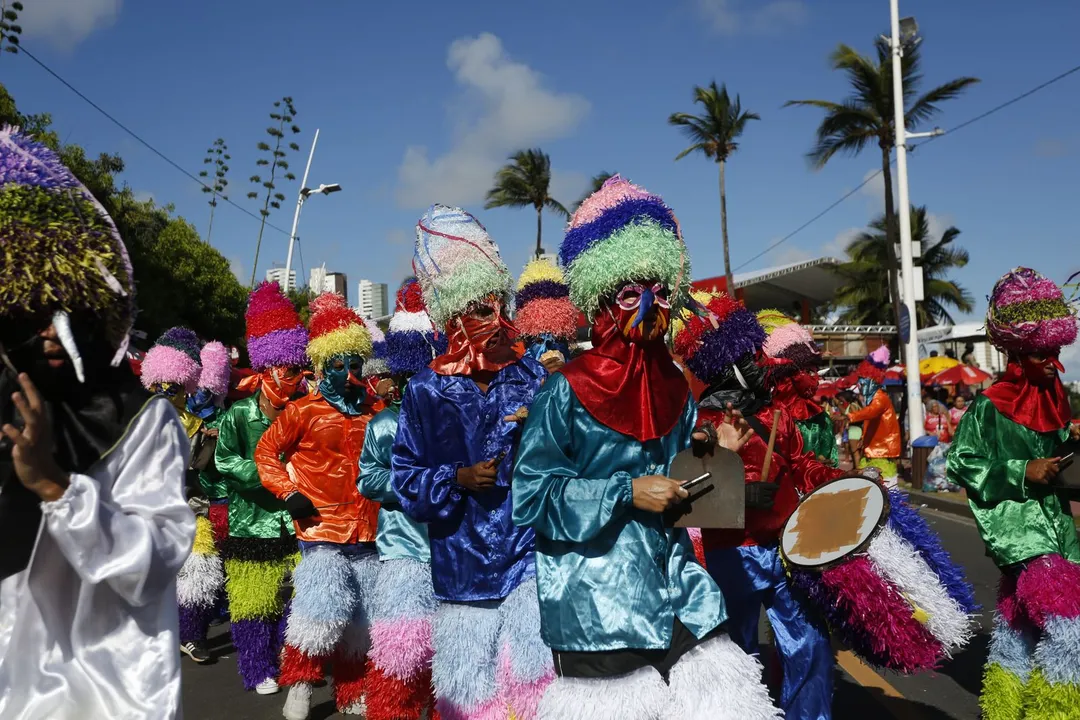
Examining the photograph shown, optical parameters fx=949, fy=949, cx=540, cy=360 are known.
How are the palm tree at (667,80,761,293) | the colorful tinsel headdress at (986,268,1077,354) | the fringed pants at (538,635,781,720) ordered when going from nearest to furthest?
1. the fringed pants at (538,635,781,720)
2. the colorful tinsel headdress at (986,268,1077,354)
3. the palm tree at (667,80,761,293)

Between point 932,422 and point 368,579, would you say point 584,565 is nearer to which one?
point 368,579

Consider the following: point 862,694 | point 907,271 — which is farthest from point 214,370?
point 907,271

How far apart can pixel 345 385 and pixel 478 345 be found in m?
2.12

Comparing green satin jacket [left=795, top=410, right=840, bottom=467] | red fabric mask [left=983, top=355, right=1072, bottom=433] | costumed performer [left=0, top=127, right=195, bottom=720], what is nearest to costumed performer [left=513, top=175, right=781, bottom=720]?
costumed performer [left=0, top=127, right=195, bottom=720]

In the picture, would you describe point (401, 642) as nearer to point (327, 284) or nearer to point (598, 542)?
point (598, 542)

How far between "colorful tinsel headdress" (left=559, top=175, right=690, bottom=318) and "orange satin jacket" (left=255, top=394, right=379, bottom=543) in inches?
118

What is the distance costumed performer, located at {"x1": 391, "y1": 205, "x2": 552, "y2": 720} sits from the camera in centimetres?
429

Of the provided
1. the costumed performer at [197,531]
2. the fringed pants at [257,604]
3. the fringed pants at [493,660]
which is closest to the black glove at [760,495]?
the fringed pants at [493,660]

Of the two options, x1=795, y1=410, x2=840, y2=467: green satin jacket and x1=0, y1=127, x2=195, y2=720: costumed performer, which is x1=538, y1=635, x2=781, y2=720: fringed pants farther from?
x1=795, y1=410, x2=840, y2=467: green satin jacket

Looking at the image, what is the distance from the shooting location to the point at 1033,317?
505 cm

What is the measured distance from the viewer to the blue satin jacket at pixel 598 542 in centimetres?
319

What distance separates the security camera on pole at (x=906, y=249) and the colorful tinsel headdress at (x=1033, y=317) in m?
14.5

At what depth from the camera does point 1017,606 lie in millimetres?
4840

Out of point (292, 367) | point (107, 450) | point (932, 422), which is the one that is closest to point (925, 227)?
point (932, 422)
